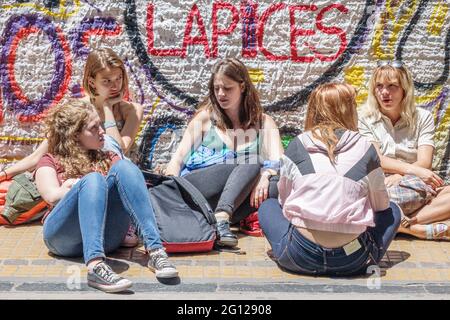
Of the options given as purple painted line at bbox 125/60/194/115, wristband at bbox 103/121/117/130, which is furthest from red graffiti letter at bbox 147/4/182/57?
wristband at bbox 103/121/117/130

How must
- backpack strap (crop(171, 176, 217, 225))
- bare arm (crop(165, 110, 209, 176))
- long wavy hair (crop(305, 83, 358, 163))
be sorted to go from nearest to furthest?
1. long wavy hair (crop(305, 83, 358, 163))
2. backpack strap (crop(171, 176, 217, 225))
3. bare arm (crop(165, 110, 209, 176))

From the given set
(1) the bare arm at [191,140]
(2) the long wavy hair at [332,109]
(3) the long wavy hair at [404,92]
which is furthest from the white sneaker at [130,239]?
(3) the long wavy hair at [404,92]

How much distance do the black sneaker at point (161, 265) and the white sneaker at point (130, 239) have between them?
1.59 ft

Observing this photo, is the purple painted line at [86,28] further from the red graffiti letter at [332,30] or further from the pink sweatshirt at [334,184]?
the pink sweatshirt at [334,184]

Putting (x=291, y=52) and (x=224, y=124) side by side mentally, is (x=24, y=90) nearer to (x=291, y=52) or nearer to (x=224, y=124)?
(x=224, y=124)

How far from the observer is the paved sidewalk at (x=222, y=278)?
4.35 meters

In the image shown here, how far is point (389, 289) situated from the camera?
447cm

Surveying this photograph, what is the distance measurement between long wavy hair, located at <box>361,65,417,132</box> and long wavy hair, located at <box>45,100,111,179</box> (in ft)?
6.80

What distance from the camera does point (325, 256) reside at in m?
4.50

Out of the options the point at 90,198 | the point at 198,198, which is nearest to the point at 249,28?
the point at 198,198

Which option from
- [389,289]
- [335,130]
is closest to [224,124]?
[335,130]

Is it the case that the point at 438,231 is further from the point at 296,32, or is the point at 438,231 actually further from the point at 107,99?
the point at 107,99

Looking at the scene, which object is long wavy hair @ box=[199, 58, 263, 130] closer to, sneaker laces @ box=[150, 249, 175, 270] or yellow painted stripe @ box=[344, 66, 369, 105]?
yellow painted stripe @ box=[344, 66, 369, 105]

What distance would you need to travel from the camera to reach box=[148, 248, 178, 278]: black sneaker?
448 centimetres
